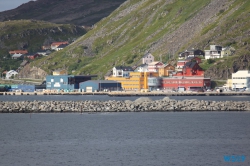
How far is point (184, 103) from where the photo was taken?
103 meters

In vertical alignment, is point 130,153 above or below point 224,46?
below

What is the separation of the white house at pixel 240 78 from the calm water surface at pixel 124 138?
69.1 m

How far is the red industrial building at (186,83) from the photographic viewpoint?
169 meters

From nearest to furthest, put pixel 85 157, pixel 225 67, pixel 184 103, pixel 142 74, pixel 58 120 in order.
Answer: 1. pixel 85 157
2. pixel 58 120
3. pixel 184 103
4. pixel 225 67
5. pixel 142 74

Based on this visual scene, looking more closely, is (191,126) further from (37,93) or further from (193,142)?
(37,93)

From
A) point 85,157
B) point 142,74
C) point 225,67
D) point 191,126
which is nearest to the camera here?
point 85,157

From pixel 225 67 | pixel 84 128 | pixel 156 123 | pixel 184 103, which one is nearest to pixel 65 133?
pixel 84 128

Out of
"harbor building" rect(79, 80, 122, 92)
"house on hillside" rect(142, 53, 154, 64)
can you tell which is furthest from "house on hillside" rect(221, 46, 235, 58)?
"house on hillside" rect(142, 53, 154, 64)

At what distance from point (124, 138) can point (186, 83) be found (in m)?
105

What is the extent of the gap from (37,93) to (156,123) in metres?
105

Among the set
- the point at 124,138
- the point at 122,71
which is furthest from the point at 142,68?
the point at 124,138

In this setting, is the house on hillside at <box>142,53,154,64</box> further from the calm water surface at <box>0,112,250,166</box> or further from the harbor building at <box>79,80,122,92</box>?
the calm water surface at <box>0,112,250,166</box>

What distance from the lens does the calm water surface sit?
56.8 metres

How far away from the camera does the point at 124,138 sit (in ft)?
227
